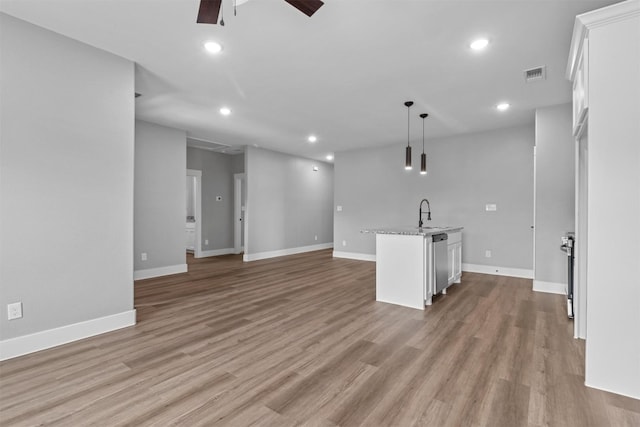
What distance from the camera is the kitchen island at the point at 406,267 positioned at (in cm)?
372

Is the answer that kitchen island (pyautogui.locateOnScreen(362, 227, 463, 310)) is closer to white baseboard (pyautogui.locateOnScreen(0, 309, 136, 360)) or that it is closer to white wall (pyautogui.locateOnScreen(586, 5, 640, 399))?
white wall (pyautogui.locateOnScreen(586, 5, 640, 399))

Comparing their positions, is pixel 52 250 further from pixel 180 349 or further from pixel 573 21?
pixel 573 21

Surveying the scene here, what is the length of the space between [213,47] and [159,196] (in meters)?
3.42

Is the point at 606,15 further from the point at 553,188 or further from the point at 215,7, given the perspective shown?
the point at 553,188

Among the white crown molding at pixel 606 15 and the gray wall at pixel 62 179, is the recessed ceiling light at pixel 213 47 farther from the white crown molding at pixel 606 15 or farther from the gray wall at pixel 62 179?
the white crown molding at pixel 606 15

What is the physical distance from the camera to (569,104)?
428 centimetres

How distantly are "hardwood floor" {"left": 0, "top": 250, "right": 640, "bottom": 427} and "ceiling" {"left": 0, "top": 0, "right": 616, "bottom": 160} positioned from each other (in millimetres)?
2668

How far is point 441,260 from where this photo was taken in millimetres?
4184

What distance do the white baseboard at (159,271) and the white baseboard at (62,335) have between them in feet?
7.78

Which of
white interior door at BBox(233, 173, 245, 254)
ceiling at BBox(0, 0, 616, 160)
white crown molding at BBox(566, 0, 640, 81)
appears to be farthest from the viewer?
white interior door at BBox(233, 173, 245, 254)

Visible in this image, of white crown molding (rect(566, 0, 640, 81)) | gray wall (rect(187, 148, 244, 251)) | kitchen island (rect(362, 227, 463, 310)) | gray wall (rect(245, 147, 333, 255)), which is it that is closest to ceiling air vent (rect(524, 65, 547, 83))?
white crown molding (rect(566, 0, 640, 81))

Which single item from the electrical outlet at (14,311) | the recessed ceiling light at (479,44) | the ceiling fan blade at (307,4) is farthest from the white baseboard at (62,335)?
the recessed ceiling light at (479,44)

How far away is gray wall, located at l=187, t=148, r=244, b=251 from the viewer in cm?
776

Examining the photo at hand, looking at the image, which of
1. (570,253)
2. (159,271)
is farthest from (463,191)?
(159,271)
